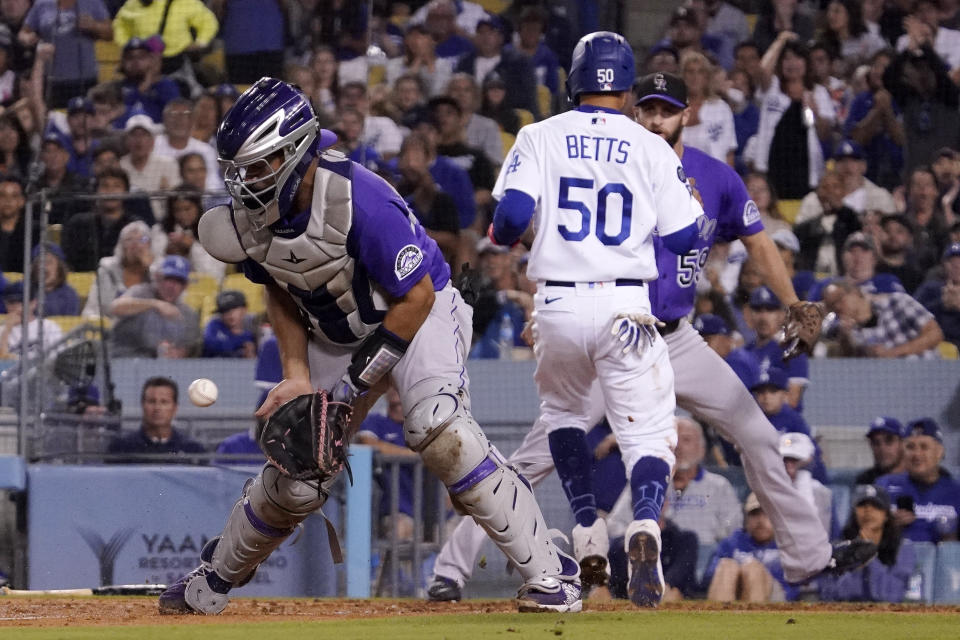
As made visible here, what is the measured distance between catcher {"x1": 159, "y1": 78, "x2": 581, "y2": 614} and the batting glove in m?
0.64

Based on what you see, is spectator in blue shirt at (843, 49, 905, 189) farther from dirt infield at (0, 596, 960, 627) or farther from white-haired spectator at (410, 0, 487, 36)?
dirt infield at (0, 596, 960, 627)

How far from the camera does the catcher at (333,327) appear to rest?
4.36 metres

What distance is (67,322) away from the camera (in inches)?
365

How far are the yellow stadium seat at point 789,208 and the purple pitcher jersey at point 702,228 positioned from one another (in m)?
4.45

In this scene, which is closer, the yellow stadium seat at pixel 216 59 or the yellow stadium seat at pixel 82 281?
the yellow stadium seat at pixel 82 281

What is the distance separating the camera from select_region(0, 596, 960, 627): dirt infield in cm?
472

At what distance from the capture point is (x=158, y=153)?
438 inches

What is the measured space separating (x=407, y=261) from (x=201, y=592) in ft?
4.70

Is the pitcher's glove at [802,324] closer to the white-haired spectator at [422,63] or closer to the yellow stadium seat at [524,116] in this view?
the yellow stadium seat at [524,116]

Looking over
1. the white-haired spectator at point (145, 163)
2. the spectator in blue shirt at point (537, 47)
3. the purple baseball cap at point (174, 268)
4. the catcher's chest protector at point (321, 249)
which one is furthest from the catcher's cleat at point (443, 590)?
the spectator in blue shirt at point (537, 47)

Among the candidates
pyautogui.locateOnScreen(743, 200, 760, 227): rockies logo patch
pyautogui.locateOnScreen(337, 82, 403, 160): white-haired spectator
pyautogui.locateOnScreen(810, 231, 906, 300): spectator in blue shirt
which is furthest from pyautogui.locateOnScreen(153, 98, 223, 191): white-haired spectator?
pyautogui.locateOnScreen(743, 200, 760, 227): rockies logo patch

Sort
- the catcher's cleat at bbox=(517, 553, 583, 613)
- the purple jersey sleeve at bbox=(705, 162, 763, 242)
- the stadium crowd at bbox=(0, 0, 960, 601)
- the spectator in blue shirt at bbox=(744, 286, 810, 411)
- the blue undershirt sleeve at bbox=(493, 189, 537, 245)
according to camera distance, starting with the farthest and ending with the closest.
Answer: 1. the spectator in blue shirt at bbox=(744, 286, 810, 411)
2. the stadium crowd at bbox=(0, 0, 960, 601)
3. the purple jersey sleeve at bbox=(705, 162, 763, 242)
4. the blue undershirt sleeve at bbox=(493, 189, 537, 245)
5. the catcher's cleat at bbox=(517, 553, 583, 613)

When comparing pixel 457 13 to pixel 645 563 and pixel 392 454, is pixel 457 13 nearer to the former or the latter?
pixel 392 454

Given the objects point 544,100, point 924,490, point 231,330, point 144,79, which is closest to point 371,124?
point 544,100
